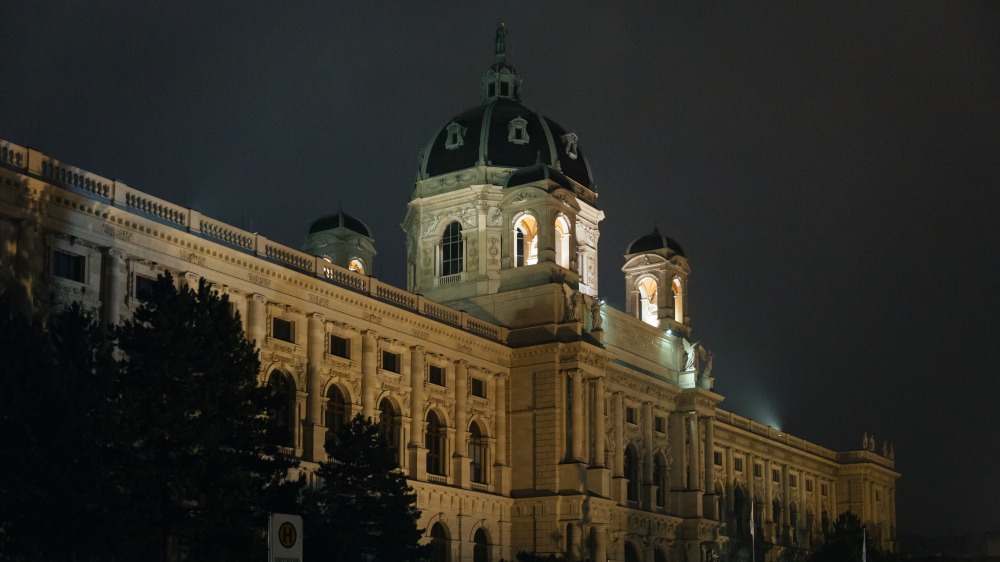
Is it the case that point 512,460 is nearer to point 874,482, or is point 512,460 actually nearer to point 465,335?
point 465,335

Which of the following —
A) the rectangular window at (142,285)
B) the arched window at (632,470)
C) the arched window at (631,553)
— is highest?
the rectangular window at (142,285)

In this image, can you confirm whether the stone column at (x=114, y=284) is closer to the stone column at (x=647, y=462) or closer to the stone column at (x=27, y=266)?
the stone column at (x=27, y=266)

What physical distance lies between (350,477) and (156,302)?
1365 centimetres

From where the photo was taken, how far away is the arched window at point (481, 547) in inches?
2844

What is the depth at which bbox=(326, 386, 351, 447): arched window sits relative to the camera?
6297 cm

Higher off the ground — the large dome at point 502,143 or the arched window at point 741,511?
the large dome at point 502,143

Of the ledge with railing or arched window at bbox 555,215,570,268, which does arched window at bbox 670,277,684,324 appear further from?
the ledge with railing

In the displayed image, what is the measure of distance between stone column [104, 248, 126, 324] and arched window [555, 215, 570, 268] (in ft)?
113

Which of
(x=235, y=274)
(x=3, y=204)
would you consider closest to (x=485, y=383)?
(x=235, y=274)

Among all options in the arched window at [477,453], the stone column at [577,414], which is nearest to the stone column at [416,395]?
the arched window at [477,453]

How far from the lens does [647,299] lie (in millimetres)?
93125

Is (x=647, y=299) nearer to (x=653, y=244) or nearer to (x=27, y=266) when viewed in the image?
(x=653, y=244)

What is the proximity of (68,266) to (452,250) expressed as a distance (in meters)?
38.4

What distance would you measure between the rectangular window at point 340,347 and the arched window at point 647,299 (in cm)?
3216
